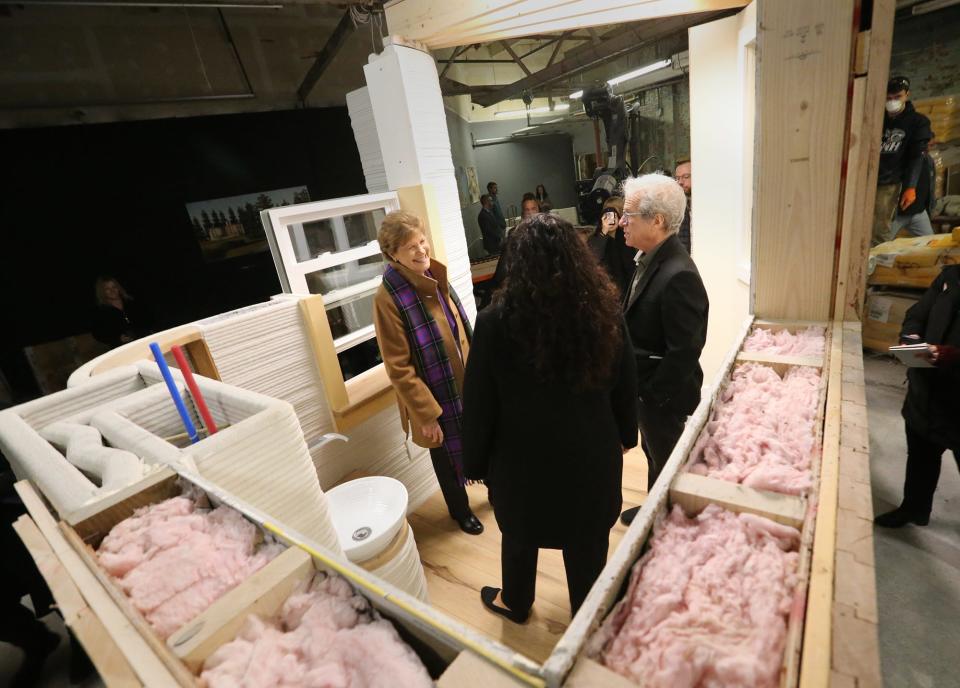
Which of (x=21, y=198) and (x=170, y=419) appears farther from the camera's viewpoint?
(x=21, y=198)

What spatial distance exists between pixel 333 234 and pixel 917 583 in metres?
3.78

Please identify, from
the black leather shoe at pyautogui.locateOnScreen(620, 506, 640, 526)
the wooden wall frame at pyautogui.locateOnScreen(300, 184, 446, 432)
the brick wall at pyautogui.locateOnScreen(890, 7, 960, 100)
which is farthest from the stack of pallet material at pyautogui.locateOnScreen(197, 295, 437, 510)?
the brick wall at pyautogui.locateOnScreen(890, 7, 960, 100)

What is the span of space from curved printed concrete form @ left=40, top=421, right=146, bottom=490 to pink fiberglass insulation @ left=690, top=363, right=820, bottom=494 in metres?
1.31

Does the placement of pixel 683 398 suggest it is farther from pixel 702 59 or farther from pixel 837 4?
pixel 702 59

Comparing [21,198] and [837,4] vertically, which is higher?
[21,198]

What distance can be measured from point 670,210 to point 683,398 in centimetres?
85

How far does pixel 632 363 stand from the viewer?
156 cm

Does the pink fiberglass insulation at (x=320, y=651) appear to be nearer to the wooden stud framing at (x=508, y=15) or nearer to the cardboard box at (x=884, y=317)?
the wooden stud framing at (x=508, y=15)

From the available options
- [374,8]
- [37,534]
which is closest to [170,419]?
[37,534]

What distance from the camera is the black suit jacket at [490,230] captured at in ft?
26.6

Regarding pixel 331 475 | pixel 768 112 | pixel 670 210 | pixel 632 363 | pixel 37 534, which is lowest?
pixel 331 475

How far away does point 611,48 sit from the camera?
19.0ft

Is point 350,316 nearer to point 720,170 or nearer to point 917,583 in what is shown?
point 720,170

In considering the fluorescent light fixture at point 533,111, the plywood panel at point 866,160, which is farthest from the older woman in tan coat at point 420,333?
the fluorescent light fixture at point 533,111
